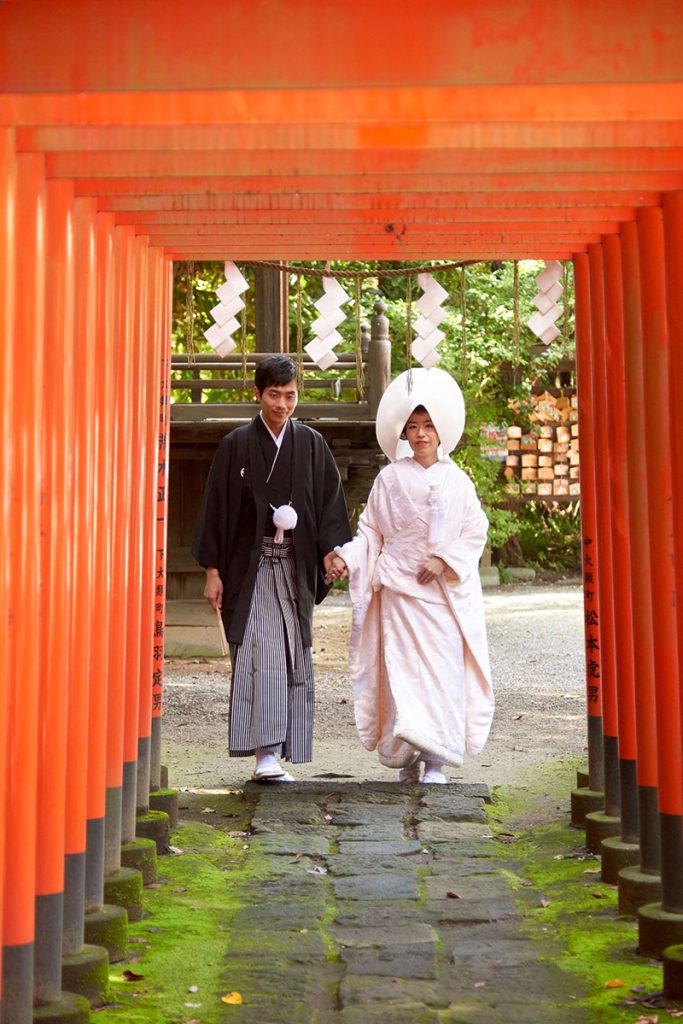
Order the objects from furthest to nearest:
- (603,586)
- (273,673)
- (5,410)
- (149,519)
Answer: (273,673) < (149,519) < (603,586) < (5,410)

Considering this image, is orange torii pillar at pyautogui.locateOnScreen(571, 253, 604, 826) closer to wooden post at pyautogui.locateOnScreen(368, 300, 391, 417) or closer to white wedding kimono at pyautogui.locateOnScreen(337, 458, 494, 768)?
white wedding kimono at pyautogui.locateOnScreen(337, 458, 494, 768)

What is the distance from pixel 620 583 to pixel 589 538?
0.87 meters

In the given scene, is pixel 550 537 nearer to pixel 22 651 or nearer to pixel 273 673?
pixel 273 673

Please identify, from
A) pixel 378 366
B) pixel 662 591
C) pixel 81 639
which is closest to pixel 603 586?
pixel 662 591

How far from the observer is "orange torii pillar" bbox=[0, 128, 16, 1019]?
3125mm

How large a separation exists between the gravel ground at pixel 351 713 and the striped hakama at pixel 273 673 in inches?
21.9

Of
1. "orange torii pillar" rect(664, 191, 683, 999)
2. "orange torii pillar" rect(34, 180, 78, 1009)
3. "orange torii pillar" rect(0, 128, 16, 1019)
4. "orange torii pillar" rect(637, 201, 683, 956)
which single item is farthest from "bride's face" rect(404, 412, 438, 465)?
"orange torii pillar" rect(0, 128, 16, 1019)

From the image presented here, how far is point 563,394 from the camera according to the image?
23016 mm

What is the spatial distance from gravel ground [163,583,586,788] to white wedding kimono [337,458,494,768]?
0.67m

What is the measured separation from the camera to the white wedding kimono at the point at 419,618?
6.74 meters

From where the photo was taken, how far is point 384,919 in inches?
183

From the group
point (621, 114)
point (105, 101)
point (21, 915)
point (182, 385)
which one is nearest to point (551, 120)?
point (621, 114)

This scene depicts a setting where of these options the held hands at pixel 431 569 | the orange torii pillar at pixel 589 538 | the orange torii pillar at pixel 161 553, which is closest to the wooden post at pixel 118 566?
the orange torii pillar at pixel 161 553

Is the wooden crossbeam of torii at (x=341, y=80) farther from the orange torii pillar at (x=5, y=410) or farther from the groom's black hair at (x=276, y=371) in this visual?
the groom's black hair at (x=276, y=371)
